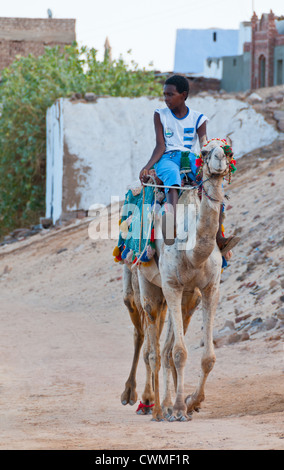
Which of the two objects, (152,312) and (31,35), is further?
(31,35)

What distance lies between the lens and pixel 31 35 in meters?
38.1

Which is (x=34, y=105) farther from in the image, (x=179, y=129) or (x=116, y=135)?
(x=179, y=129)

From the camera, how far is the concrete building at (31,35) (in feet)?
123

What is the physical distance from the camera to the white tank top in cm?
679

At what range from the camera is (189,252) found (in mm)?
5953

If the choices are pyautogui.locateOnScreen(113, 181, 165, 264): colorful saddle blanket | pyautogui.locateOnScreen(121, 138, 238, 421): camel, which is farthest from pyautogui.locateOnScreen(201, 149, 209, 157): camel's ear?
pyautogui.locateOnScreen(113, 181, 165, 264): colorful saddle blanket

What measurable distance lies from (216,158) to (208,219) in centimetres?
48

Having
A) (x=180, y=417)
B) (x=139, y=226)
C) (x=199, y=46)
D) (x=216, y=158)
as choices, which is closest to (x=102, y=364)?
(x=139, y=226)

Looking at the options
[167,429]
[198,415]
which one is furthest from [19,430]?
[198,415]

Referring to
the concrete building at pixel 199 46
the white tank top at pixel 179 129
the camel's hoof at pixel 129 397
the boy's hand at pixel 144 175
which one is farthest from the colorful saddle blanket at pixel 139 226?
the concrete building at pixel 199 46

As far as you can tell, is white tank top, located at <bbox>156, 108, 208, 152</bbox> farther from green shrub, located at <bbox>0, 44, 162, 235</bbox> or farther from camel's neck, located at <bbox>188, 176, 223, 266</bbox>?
green shrub, located at <bbox>0, 44, 162, 235</bbox>

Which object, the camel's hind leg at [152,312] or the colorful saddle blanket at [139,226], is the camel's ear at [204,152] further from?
the camel's hind leg at [152,312]

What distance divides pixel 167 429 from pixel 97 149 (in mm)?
14717
